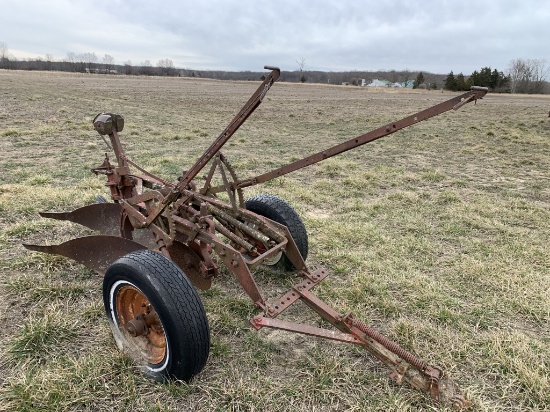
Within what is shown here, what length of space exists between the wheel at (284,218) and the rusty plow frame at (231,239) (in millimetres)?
231

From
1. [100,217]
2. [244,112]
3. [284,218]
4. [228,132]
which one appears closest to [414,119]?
[244,112]

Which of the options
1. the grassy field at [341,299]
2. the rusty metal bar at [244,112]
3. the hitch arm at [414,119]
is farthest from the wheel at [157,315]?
the hitch arm at [414,119]

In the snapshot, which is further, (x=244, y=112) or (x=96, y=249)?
(x=96, y=249)

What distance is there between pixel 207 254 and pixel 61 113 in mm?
14565

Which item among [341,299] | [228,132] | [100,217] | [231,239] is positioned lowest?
[341,299]

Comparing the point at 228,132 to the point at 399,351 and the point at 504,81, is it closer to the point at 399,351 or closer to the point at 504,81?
the point at 399,351

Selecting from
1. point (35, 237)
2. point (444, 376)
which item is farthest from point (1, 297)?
point (444, 376)

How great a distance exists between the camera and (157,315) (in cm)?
255

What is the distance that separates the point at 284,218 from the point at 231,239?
28.3 inches

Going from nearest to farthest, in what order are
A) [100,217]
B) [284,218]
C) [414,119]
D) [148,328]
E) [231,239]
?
[414,119] → [148,328] → [231,239] → [284,218] → [100,217]

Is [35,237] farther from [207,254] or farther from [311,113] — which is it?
[311,113]

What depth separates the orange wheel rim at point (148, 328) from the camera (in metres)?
2.71

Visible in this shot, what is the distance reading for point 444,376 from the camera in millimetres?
2707

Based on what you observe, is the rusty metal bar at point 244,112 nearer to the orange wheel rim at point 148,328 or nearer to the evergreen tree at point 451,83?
the orange wheel rim at point 148,328
